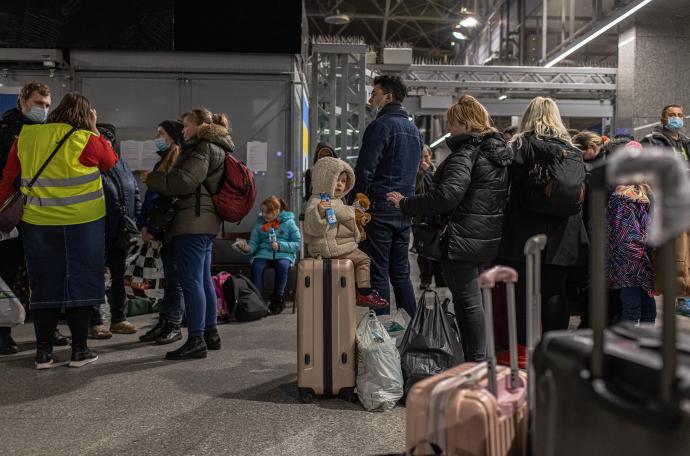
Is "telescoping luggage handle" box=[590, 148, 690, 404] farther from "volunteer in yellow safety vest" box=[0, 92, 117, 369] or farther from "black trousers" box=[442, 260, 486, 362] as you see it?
"volunteer in yellow safety vest" box=[0, 92, 117, 369]

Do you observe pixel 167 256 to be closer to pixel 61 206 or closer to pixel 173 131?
pixel 173 131

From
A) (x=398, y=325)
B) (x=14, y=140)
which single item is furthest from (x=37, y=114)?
(x=398, y=325)

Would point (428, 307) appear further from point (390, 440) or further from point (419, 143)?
point (419, 143)

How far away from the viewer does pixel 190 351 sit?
412 centimetres

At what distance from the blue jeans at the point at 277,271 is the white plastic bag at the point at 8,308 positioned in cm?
245

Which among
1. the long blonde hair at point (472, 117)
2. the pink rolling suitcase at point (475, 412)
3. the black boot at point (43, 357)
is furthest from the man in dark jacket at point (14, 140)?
the pink rolling suitcase at point (475, 412)

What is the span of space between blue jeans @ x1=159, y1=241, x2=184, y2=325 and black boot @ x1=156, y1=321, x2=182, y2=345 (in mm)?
40

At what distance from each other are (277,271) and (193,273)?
7.47 ft

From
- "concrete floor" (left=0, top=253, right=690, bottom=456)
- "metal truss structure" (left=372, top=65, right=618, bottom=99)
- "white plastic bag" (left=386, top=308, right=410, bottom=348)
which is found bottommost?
"concrete floor" (left=0, top=253, right=690, bottom=456)

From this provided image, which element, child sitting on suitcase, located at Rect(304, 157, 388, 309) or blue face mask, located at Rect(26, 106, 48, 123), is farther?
blue face mask, located at Rect(26, 106, 48, 123)

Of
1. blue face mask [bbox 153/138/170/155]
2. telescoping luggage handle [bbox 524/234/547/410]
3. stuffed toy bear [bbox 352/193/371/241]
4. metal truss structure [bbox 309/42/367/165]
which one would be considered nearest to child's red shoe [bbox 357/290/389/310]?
stuffed toy bear [bbox 352/193/371/241]

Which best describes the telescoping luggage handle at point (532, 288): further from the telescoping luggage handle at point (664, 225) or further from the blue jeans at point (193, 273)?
the blue jeans at point (193, 273)

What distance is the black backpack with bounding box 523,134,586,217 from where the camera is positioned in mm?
3225

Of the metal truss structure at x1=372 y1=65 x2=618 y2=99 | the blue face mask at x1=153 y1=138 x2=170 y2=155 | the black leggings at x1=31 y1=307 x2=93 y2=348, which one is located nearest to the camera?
the black leggings at x1=31 y1=307 x2=93 y2=348
